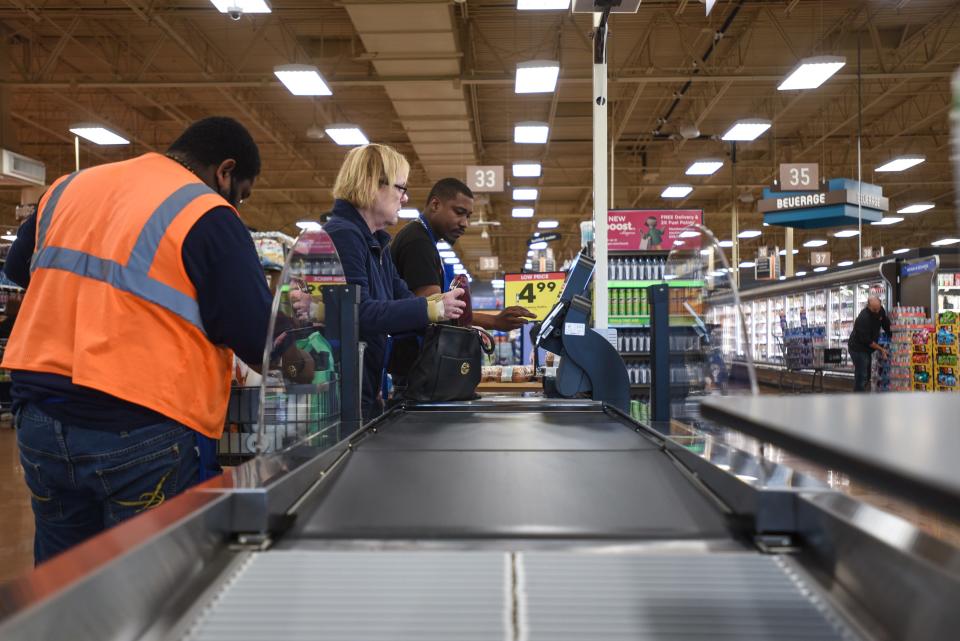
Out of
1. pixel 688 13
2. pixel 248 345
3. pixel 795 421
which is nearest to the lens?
pixel 795 421

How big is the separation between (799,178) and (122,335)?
12.4 m

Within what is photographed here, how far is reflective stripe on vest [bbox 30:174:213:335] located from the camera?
157 cm

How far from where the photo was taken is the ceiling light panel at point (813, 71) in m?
8.34

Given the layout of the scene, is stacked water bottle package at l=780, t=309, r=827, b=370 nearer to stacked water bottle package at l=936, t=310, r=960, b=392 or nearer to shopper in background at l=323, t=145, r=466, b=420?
stacked water bottle package at l=936, t=310, r=960, b=392

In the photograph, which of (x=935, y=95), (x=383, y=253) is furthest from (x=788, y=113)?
(x=383, y=253)

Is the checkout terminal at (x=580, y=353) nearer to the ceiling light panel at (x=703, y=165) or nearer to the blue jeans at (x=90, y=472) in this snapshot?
the blue jeans at (x=90, y=472)

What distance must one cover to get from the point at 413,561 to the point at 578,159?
58.9 feet

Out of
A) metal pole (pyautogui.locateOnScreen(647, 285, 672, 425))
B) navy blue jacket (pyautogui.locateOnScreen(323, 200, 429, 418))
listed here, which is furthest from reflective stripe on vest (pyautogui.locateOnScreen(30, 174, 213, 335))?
metal pole (pyautogui.locateOnScreen(647, 285, 672, 425))

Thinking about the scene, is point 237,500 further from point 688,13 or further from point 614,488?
point 688,13

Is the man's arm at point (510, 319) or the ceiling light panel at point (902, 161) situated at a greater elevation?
the ceiling light panel at point (902, 161)

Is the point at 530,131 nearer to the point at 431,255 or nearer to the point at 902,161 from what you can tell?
the point at 902,161

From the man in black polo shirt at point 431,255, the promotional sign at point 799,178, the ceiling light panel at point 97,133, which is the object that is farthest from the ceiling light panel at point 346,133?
the man in black polo shirt at point 431,255

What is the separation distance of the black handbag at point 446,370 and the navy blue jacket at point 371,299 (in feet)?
0.47

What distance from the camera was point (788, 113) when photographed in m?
15.4
